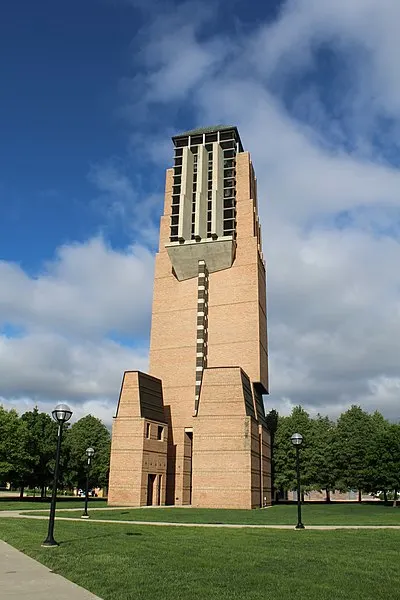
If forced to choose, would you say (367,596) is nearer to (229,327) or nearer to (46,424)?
(229,327)

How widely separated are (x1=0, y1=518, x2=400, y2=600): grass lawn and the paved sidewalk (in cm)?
30

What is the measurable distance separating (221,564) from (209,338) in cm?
4373

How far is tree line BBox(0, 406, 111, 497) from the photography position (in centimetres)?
5009

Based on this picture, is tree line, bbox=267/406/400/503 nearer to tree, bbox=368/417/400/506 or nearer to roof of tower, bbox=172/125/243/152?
tree, bbox=368/417/400/506

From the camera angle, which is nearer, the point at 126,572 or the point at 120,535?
the point at 126,572

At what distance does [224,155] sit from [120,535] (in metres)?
52.6

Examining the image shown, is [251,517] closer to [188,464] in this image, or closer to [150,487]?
[150,487]

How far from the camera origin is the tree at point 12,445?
4906 cm

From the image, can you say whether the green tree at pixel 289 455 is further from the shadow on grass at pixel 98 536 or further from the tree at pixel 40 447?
the shadow on grass at pixel 98 536

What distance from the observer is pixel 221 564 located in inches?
423

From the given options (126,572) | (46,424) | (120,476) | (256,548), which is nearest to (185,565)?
(126,572)

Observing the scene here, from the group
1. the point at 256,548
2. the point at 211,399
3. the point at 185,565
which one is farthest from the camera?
the point at 211,399

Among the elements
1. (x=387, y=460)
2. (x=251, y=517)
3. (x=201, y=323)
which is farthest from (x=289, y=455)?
(x=251, y=517)

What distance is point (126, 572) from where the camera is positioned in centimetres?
952
